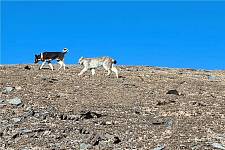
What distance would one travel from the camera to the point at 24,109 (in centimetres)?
2494

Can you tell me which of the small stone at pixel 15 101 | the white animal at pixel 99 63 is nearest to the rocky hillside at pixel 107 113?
the small stone at pixel 15 101

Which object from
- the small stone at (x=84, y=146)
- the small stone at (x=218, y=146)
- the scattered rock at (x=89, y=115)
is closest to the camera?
the small stone at (x=218, y=146)

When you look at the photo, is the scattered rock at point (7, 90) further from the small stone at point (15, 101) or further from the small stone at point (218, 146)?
the small stone at point (218, 146)

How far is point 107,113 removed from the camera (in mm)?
24484

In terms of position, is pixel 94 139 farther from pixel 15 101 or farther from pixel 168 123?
pixel 15 101

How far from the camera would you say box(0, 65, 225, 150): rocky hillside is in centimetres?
2102

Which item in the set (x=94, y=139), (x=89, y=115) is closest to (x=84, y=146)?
(x=94, y=139)

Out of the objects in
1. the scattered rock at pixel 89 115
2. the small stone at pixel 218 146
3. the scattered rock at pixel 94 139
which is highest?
the scattered rock at pixel 89 115

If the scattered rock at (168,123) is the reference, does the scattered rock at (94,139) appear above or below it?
below

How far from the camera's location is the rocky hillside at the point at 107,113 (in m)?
21.0

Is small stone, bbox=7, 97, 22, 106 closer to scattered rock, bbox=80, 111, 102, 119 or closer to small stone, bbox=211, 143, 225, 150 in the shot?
scattered rock, bbox=80, 111, 102, 119

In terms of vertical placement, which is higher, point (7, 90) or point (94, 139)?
point (7, 90)

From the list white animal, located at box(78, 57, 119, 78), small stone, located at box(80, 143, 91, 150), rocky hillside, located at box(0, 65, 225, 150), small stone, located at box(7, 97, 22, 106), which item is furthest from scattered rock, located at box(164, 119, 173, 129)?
white animal, located at box(78, 57, 119, 78)

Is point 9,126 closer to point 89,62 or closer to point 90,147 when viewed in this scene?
point 90,147
